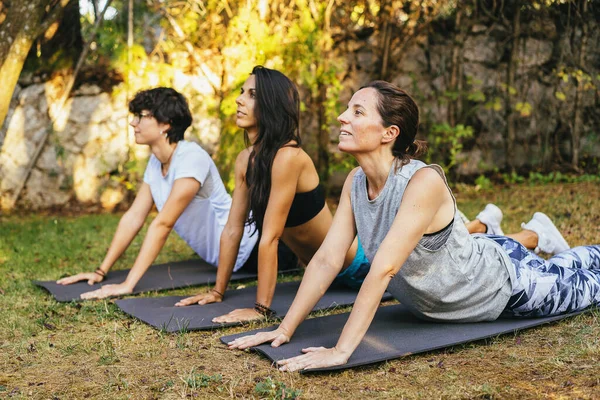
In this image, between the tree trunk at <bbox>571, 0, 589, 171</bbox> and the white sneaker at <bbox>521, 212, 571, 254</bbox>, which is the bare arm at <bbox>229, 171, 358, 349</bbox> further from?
the tree trunk at <bbox>571, 0, 589, 171</bbox>

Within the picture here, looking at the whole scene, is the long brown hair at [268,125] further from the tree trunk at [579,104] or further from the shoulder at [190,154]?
the tree trunk at [579,104]

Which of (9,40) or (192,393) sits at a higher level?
(9,40)

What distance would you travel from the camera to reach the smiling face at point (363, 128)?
110 inches

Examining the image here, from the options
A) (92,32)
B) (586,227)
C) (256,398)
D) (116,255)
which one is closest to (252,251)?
(116,255)

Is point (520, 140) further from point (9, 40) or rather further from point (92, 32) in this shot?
point (9, 40)

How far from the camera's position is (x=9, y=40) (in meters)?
4.96

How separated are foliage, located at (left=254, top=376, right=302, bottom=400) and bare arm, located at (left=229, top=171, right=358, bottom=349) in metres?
0.39

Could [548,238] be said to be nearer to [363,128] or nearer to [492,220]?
[492,220]

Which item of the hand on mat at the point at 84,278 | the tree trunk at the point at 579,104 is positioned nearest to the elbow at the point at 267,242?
the hand on mat at the point at 84,278

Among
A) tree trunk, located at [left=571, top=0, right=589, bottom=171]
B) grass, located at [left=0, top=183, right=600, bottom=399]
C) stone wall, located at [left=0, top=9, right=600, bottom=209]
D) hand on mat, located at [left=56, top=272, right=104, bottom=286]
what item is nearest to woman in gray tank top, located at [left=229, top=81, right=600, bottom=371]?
grass, located at [left=0, top=183, right=600, bottom=399]

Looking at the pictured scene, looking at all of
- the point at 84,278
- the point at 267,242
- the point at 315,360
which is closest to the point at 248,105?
the point at 267,242

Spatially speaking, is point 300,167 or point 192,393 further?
point 300,167

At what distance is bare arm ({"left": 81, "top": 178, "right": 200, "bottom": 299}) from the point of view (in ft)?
13.4

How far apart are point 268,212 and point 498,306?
1.19 metres
